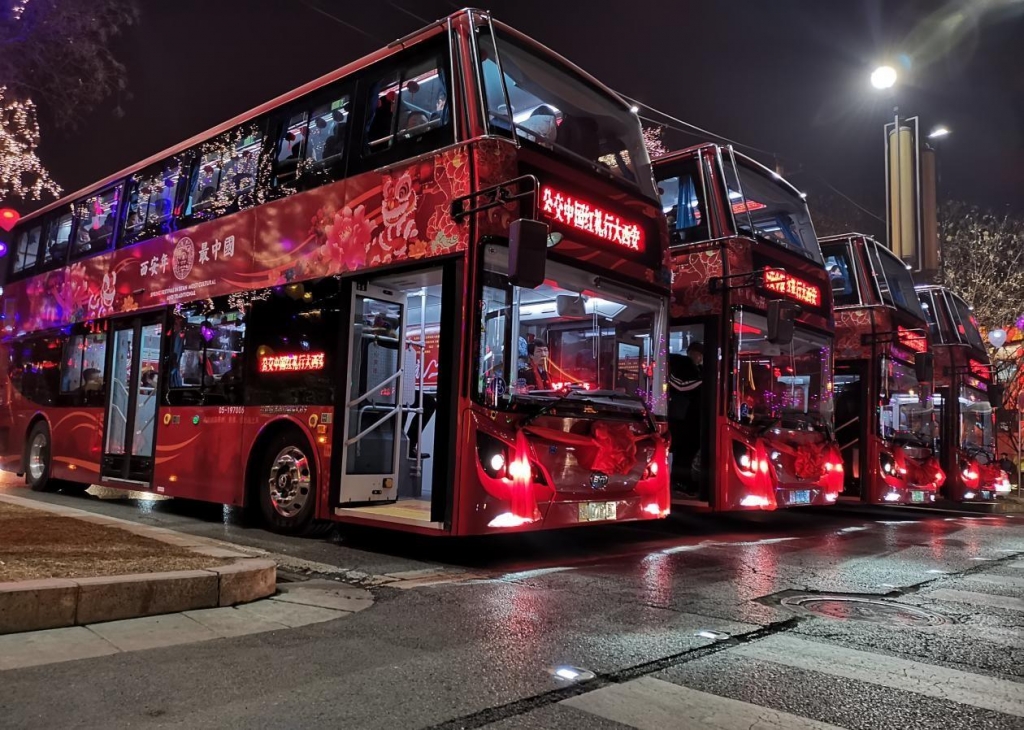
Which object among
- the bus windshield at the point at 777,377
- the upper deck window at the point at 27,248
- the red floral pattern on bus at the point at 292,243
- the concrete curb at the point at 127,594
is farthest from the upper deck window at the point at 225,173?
the bus windshield at the point at 777,377

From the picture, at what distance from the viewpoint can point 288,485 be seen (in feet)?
26.6

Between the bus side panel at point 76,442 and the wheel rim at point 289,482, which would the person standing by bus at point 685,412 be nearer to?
the wheel rim at point 289,482

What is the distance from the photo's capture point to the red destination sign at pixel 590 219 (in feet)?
23.0

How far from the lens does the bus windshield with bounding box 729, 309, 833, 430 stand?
9562 millimetres

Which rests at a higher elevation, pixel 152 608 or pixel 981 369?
pixel 981 369

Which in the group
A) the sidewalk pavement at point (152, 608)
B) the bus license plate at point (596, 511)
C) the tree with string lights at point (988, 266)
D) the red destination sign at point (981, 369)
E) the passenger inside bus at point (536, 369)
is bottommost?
the sidewalk pavement at point (152, 608)

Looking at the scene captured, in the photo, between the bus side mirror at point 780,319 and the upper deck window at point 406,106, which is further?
the bus side mirror at point 780,319

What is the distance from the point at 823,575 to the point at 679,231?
16.7ft

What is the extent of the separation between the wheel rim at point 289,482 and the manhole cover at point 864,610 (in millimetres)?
4821

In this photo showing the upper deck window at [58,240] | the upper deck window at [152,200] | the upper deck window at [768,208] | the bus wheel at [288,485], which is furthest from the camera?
the upper deck window at [58,240]

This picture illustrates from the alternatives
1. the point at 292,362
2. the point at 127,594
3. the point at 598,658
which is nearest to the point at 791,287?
the point at 292,362

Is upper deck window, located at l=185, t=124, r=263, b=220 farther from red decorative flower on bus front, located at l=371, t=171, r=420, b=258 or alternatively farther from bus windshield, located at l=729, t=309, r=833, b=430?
bus windshield, located at l=729, t=309, r=833, b=430

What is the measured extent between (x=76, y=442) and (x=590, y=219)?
9.05 metres

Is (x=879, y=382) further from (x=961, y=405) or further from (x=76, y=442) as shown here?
(x=76, y=442)
